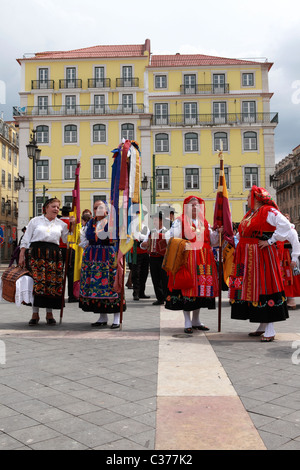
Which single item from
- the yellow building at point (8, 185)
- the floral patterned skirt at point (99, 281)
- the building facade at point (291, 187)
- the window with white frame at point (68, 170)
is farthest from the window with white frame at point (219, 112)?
the floral patterned skirt at point (99, 281)

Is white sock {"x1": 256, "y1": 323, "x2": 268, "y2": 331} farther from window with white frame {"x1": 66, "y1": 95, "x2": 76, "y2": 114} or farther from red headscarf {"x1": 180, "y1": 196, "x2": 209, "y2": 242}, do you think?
window with white frame {"x1": 66, "y1": 95, "x2": 76, "y2": 114}

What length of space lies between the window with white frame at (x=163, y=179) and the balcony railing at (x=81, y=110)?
17.1 ft

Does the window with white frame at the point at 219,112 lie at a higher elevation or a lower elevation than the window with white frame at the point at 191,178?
higher

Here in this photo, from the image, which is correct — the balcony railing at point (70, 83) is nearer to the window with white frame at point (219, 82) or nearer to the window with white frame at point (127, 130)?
the window with white frame at point (127, 130)

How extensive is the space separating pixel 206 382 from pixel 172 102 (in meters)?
40.7

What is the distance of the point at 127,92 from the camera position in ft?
139

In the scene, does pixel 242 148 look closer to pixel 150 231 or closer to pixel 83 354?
pixel 150 231

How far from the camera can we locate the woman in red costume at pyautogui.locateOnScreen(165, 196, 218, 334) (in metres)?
6.62

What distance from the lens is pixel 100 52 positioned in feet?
148

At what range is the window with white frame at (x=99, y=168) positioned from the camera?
136 feet

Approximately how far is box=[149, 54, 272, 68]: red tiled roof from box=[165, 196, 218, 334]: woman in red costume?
3911cm

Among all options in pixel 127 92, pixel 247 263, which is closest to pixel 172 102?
pixel 127 92

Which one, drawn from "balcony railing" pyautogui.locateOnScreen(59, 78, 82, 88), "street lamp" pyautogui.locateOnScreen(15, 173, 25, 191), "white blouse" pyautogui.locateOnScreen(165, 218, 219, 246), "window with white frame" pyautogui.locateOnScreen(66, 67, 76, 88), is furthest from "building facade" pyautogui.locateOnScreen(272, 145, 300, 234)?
"white blouse" pyautogui.locateOnScreen(165, 218, 219, 246)

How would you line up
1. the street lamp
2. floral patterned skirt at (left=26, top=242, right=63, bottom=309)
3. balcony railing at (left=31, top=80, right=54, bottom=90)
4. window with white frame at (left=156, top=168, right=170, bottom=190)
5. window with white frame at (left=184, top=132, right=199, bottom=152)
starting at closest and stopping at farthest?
floral patterned skirt at (left=26, top=242, right=63, bottom=309) < the street lamp < window with white frame at (left=156, top=168, right=170, bottom=190) < window with white frame at (left=184, top=132, right=199, bottom=152) < balcony railing at (left=31, top=80, right=54, bottom=90)
